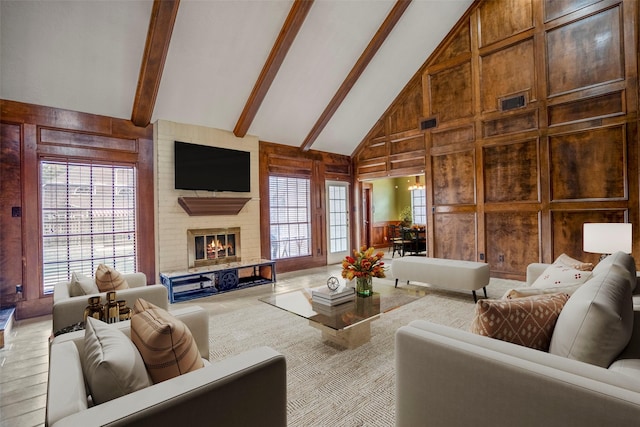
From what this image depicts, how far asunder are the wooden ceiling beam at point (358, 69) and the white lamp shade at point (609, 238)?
3912 millimetres

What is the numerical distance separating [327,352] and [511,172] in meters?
4.33

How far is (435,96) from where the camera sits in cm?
593

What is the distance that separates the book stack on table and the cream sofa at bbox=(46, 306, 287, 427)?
144cm

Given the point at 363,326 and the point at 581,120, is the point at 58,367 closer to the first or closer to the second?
the point at 363,326

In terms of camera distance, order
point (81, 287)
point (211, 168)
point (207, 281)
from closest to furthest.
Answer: point (81, 287), point (207, 281), point (211, 168)

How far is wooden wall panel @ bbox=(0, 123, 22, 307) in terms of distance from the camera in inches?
142

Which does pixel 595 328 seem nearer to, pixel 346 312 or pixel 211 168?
pixel 346 312

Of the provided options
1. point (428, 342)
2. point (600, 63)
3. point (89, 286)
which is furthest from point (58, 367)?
point (600, 63)

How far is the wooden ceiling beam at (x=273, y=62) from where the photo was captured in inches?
157

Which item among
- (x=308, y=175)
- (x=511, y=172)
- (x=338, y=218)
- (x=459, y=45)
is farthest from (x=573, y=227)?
(x=308, y=175)

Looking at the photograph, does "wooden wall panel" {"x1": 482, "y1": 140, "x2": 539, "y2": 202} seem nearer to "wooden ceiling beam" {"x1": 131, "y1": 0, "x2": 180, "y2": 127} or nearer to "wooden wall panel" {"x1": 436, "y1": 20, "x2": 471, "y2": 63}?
"wooden wall panel" {"x1": 436, "y1": 20, "x2": 471, "y2": 63}

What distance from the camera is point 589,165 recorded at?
4.30 metres

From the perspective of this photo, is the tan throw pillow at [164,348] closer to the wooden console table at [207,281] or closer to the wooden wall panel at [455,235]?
the wooden console table at [207,281]

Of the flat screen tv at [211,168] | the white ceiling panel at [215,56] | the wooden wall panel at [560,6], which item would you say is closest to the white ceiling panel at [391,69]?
the wooden wall panel at [560,6]
